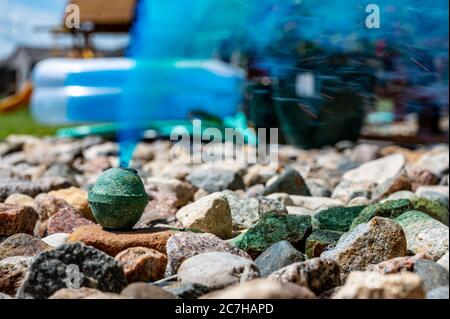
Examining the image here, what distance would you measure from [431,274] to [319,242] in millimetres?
639

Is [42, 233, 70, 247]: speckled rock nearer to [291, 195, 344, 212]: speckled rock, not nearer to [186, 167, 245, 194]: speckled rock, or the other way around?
[291, 195, 344, 212]: speckled rock

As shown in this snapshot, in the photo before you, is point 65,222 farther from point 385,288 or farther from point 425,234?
point 385,288

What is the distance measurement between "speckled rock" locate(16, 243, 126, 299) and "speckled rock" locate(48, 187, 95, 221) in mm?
1268

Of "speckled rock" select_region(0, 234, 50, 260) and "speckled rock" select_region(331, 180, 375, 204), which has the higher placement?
"speckled rock" select_region(0, 234, 50, 260)

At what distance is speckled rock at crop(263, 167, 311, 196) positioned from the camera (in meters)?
3.87

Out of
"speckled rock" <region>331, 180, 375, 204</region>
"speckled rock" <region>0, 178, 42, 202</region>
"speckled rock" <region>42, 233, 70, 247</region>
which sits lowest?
"speckled rock" <region>331, 180, 375, 204</region>

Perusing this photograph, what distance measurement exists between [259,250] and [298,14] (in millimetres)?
3861

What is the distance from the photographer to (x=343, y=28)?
5754 millimetres

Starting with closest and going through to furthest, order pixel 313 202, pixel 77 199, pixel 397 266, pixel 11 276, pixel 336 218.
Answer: pixel 397 266 → pixel 11 276 → pixel 336 218 → pixel 77 199 → pixel 313 202

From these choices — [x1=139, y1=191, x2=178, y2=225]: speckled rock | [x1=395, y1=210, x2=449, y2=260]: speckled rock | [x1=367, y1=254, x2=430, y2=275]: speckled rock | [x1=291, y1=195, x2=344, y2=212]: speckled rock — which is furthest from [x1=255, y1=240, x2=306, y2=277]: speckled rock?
[x1=291, y1=195, x2=344, y2=212]: speckled rock

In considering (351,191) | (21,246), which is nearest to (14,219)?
(21,246)

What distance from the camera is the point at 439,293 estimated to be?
5.82 ft
